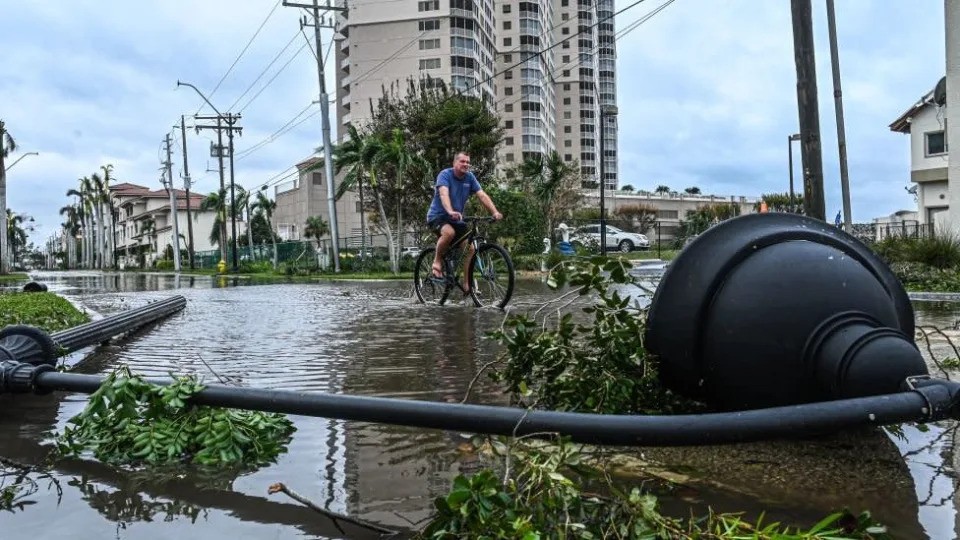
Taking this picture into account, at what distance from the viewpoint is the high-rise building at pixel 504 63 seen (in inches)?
3984

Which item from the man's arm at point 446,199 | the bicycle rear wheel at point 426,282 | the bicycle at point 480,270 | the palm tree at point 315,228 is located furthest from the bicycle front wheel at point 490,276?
the palm tree at point 315,228

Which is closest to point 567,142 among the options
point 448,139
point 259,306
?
point 448,139

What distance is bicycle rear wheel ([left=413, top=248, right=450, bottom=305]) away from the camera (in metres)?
11.8

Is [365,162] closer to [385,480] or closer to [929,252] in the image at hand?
[929,252]

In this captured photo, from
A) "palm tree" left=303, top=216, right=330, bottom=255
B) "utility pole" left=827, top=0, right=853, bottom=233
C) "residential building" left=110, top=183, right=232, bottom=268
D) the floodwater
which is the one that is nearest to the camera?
the floodwater

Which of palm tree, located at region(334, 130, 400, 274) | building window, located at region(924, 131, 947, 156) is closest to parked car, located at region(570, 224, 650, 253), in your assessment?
palm tree, located at region(334, 130, 400, 274)

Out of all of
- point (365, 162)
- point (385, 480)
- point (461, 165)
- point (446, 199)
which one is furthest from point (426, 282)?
point (365, 162)

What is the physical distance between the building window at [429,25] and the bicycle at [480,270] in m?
94.7

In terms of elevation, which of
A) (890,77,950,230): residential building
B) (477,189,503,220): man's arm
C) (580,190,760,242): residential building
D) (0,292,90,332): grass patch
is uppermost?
(580,190,760,242): residential building

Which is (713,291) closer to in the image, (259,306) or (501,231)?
(259,306)

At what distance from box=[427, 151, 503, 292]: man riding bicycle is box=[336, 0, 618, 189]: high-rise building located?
186ft

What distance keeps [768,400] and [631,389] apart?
70 centimetres

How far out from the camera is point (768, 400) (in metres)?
3.09

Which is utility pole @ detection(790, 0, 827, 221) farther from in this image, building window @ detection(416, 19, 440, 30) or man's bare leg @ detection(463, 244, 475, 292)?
building window @ detection(416, 19, 440, 30)
